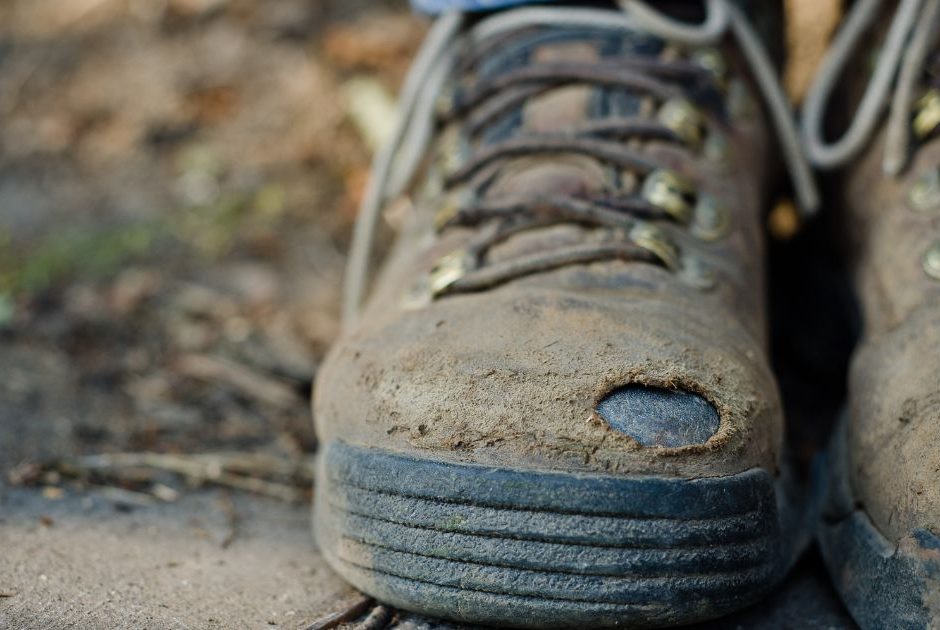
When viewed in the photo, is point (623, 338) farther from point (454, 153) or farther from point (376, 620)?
point (454, 153)

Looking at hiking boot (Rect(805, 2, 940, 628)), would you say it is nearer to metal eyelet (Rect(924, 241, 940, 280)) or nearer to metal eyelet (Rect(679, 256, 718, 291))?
metal eyelet (Rect(924, 241, 940, 280))

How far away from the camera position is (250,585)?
1004mm

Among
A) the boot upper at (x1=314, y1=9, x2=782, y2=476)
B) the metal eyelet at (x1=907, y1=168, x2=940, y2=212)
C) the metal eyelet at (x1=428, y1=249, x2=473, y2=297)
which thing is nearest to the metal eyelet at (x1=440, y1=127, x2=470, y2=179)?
the boot upper at (x1=314, y1=9, x2=782, y2=476)

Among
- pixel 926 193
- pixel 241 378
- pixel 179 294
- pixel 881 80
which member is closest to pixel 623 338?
pixel 926 193

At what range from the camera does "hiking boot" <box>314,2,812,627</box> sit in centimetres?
87

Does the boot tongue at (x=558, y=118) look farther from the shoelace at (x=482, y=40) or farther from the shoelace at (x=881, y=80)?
the shoelace at (x=881, y=80)

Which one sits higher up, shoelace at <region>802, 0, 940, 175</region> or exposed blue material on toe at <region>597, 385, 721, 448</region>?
shoelace at <region>802, 0, 940, 175</region>

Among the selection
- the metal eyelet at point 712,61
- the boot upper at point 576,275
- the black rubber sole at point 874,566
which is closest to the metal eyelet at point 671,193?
the boot upper at point 576,275

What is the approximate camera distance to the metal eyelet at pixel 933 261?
1.07 meters

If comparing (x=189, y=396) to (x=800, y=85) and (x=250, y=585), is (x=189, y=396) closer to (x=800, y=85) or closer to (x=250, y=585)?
(x=250, y=585)

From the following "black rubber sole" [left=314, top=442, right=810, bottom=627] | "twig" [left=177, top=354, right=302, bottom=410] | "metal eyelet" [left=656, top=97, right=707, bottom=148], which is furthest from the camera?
"twig" [left=177, top=354, right=302, bottom=410]

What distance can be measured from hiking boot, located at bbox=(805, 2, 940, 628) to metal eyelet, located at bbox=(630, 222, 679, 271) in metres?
0.23

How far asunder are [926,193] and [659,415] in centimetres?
47

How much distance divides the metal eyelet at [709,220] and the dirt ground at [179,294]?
37 centimetres
